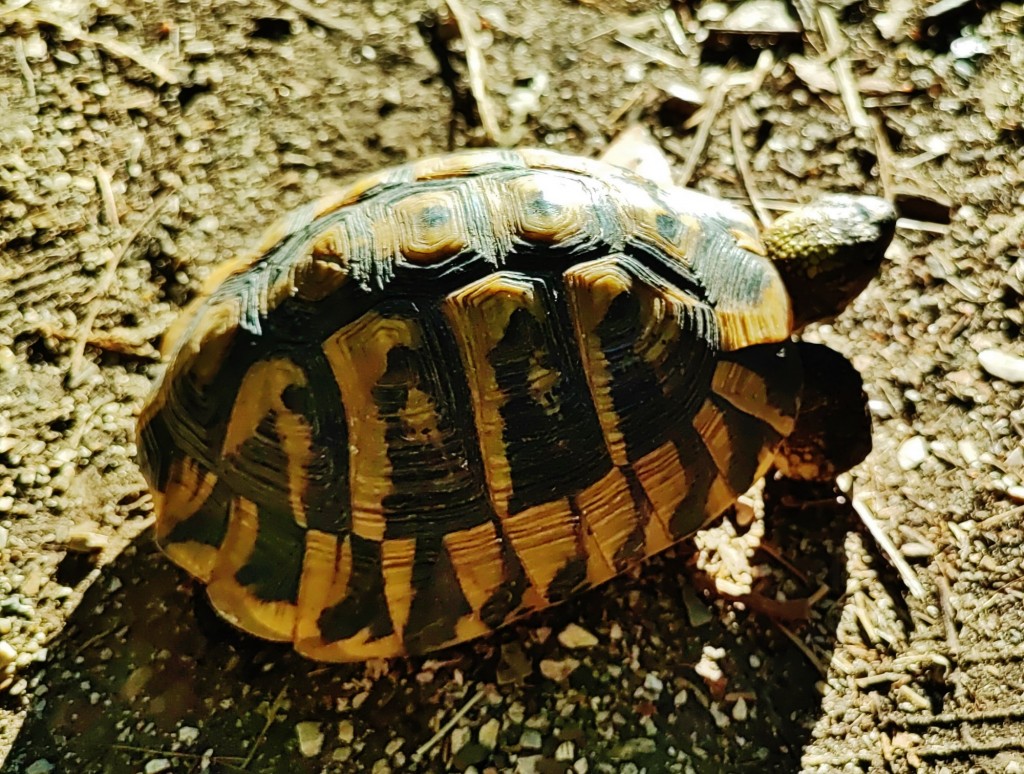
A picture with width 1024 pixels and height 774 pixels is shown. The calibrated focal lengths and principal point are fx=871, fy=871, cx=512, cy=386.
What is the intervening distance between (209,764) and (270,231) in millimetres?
1205

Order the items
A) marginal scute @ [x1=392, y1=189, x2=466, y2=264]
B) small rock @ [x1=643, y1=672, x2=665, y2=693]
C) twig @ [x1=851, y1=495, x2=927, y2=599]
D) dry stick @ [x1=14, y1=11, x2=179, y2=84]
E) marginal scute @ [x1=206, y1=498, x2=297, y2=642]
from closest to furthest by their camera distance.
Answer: marginal scute @ [x1=392, y1=189, x2=466, y2=264], marginal scute @ [x1=206, y1=498, x2=297, y2=642], small rock @ [x1=643, y1=672, x2=665, y2=693], twig @ [x1=851, y1=495, x2=927, y2=599], dry stick @ [x1=14, y1=11, x2=179, y2=84]

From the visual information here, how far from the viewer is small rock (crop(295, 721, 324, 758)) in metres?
1.94

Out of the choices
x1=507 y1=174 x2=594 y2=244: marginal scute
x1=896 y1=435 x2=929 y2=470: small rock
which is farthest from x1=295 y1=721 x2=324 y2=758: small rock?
x1=896 y1=435 x2=929 y2=470: small rock

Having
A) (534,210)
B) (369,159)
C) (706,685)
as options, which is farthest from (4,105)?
(706,685)

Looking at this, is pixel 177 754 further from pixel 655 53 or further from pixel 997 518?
pixel 655 53

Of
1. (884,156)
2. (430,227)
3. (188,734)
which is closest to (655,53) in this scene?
(884,156)

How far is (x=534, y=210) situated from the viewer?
5.55 feet

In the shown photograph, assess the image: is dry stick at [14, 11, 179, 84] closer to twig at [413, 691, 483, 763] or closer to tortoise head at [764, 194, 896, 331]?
tortoise head at [764, 194, 896, 331]

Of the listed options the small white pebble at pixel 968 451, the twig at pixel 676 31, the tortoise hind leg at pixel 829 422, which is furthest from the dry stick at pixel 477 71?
the small white pebble at pixel 968 451

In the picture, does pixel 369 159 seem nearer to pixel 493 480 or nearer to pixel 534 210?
pixel 534 210

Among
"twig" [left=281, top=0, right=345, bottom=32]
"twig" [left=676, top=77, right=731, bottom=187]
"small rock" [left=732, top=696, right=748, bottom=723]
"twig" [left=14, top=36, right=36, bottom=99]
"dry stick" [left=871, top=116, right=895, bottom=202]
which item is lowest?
"small rock" [left=732, top=696, right=748, bottom=723]

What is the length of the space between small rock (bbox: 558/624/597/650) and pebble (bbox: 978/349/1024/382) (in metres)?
1.34

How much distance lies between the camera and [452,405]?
168 centimetres

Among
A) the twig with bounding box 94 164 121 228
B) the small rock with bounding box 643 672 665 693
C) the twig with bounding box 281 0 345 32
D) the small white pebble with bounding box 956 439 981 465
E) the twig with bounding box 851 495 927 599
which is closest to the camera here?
the small rock with bounding box 643 672 665 693
